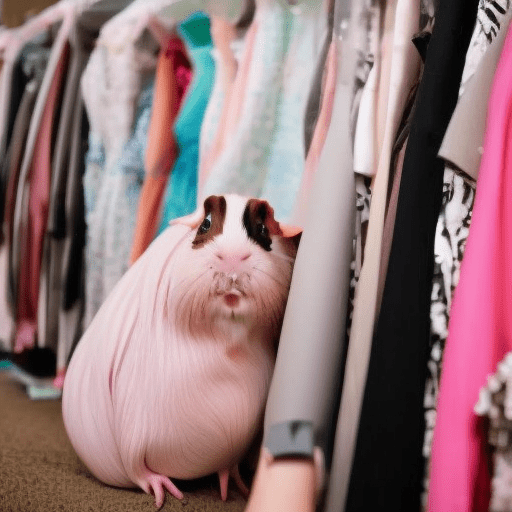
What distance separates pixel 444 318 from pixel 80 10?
980mm

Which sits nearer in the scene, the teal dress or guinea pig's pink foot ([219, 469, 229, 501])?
guinea pig's pink foot ([219, 469, 229, 501])

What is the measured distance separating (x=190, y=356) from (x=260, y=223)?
7.3 inches

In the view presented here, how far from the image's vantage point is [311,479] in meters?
0.56

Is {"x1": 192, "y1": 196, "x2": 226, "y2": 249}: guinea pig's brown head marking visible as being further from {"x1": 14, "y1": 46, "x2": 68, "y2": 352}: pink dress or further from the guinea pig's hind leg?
{"x1": 14, "y1": 46, "x2": 68, "y2": 352}: pink dress

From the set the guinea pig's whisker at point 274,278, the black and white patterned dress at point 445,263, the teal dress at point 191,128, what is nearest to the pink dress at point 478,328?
the black and white patterned dress at point 445,263

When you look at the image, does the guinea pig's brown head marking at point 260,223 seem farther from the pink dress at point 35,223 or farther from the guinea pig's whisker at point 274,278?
the pink dress at point 35,223

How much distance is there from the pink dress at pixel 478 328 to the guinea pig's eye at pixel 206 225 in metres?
0.31

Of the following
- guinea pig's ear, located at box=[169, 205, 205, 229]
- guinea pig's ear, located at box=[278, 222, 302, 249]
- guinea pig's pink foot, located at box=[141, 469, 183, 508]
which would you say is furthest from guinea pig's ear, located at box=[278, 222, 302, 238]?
guinea pig's pink foot, located at box=[141, 469, 183, 508]

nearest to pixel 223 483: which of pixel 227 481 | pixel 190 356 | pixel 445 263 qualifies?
pixel 227 481

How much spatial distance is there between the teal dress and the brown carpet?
0.40m

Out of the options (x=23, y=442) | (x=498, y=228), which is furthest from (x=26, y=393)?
(x=498, y=228)

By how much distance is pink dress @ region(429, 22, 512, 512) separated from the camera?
1.49 ft

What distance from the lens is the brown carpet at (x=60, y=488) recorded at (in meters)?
0.64

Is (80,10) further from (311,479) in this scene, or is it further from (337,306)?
(311,479)
